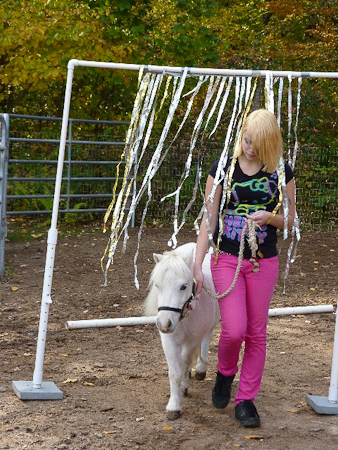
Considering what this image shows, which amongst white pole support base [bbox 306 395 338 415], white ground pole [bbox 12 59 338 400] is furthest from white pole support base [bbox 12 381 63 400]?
white pole support base [bbox 306 395 338 415]

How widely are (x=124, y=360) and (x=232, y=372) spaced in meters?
1.30

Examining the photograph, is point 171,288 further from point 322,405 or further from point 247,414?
point 322,405

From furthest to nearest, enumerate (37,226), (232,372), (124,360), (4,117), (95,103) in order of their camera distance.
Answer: (95,103)
(37,226)
(4,117)
(124,360)
(232,372)

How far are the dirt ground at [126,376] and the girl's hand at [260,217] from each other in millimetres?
1137

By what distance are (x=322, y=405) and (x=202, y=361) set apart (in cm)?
87

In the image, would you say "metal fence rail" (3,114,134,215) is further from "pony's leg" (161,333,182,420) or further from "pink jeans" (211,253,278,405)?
"pink jeans" (211,253,278,405)

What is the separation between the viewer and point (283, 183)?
157 inches

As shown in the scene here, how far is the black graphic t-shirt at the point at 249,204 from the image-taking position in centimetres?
402

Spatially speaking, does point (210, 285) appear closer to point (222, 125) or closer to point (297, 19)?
point (222, 125)

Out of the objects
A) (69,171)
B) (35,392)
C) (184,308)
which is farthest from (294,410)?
(69,171)

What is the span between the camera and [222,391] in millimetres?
4309

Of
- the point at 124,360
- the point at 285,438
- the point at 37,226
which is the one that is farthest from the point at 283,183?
the point at 37,226

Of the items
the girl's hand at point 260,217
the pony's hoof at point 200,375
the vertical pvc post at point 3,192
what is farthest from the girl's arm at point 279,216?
the vertical pvc post at point 3,192

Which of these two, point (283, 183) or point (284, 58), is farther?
point (284, 58)
